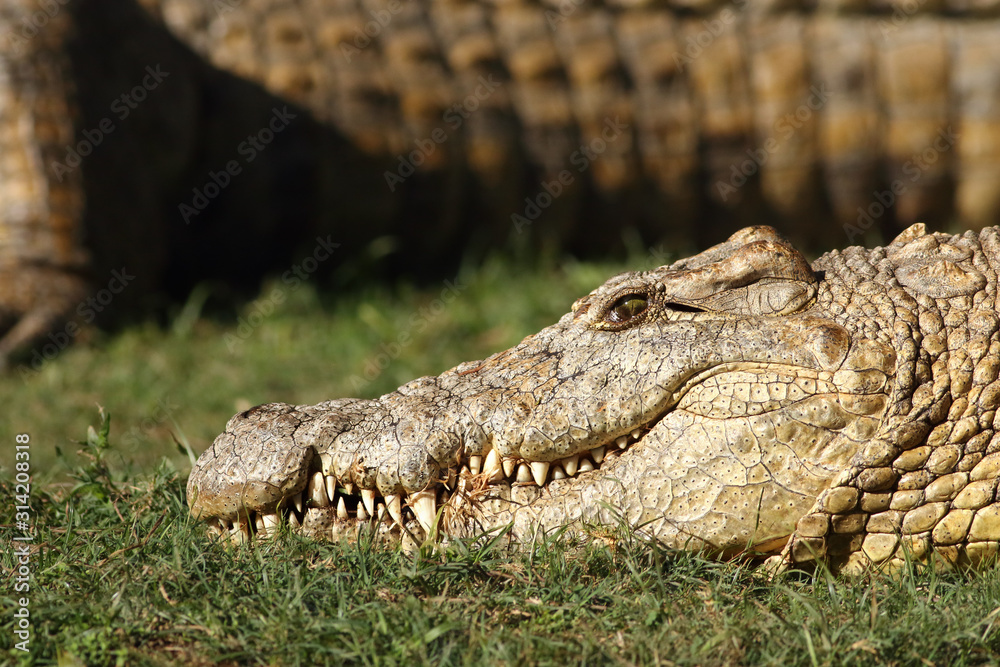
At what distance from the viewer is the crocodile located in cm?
244

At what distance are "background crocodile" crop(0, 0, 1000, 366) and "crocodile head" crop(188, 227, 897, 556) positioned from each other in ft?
11.2

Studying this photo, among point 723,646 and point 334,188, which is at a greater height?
point 334,188

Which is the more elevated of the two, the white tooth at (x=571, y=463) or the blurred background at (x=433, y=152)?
the blurred background at (x=433, y=152)

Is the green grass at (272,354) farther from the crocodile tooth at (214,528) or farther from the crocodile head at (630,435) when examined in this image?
the crocodile head at (630,435)

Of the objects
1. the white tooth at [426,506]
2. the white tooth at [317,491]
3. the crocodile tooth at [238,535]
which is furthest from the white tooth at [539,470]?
the crocodile tooth at [238,535]

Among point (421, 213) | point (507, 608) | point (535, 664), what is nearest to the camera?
point (535, 664)

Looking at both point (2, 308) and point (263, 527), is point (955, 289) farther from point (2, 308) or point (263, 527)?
point (2, 308)

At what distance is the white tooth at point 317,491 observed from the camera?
259 cm

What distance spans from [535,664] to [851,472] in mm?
897

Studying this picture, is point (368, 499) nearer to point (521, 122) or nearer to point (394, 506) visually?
point (394, 506)

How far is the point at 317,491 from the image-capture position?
2596mm

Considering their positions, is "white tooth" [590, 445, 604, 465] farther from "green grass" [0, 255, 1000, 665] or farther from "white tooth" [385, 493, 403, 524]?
"white tooth" [385, 493, 403, 524]

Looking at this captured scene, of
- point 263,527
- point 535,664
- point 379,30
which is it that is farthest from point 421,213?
point 535,664

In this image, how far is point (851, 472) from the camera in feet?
7.93
